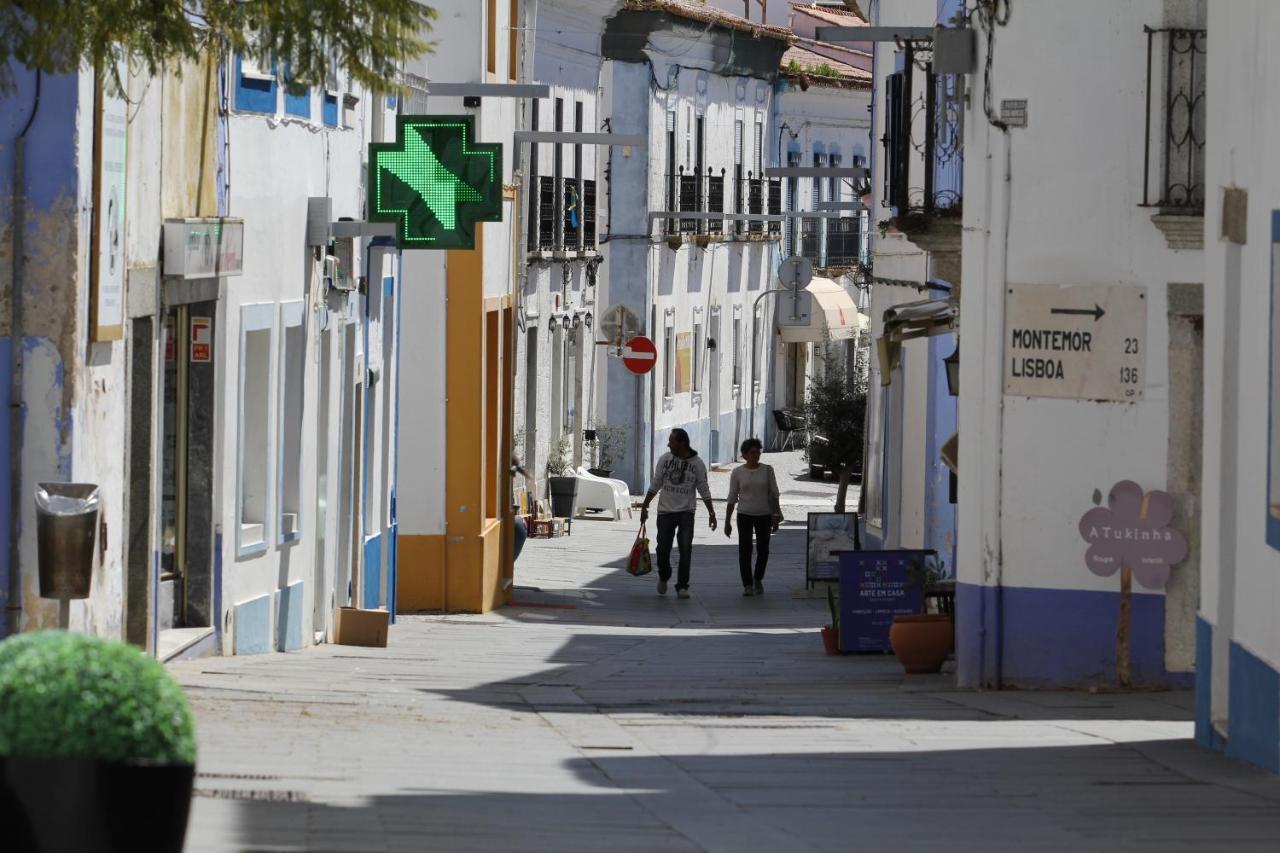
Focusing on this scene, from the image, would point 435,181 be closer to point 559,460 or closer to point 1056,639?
point 1056,639

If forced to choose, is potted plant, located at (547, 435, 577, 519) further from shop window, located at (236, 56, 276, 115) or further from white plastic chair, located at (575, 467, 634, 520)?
shop window, located at (236, 56, 276, 115)

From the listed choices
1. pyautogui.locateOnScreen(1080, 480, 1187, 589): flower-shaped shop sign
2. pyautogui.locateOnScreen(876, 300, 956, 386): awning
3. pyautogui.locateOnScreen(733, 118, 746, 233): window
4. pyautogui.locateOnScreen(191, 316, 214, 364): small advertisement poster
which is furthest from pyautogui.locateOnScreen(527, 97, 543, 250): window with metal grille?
pyautogui.locateOnScreen(1080, 480, 1187, 589): flower-shaped shop sign

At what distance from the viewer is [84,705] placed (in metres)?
5.74

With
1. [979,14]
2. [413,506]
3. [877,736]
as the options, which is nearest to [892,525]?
[413,506]

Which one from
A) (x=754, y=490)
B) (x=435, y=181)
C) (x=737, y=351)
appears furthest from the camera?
(x=737, y=351)

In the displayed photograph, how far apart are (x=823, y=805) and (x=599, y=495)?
27613 mm

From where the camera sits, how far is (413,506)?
23.4 metres

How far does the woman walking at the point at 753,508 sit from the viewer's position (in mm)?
25281

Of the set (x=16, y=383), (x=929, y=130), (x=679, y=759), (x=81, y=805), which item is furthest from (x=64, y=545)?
(x=929, y=130)

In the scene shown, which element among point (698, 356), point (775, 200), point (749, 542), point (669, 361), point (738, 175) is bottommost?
point (749, 542)

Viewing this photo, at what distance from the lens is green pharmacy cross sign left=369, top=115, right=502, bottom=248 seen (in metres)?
19.6

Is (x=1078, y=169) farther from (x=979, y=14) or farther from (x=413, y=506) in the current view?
(x=413, y=506)

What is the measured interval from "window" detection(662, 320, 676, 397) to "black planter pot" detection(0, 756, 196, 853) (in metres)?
39.5

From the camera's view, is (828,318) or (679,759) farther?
(828,318)
